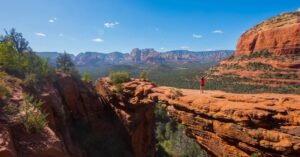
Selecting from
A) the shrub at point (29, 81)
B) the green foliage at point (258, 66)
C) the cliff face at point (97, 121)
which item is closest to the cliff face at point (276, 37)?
the green foliage at point (258, 66)

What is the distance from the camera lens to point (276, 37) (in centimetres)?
6412

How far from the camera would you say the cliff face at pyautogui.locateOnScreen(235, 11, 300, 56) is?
58666 mm

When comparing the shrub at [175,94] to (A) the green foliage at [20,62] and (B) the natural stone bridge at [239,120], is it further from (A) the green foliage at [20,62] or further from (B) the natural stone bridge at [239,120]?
(A) the green foliage at [20,62]

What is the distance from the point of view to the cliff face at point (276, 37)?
2310 inches

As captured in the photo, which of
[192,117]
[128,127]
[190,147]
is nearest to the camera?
[192,117]

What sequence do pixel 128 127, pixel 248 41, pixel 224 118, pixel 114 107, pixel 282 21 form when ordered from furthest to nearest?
pixel 248 41
pixel 282 21
pixel 114 107
pixel 128 127
pixel 224 118

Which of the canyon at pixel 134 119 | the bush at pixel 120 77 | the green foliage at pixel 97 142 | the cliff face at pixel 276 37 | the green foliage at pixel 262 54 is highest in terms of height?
the cliff face at pixel 276 37

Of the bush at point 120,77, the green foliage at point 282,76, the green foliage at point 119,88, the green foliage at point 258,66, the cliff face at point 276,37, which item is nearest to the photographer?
the green foliage at point 119,88

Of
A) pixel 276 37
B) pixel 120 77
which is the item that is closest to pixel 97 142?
pixel 120 77

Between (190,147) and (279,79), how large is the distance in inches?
1149

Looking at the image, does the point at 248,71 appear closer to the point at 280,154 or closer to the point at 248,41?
the point at 248,41

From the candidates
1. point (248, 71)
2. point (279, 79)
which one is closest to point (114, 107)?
point (279, 79)

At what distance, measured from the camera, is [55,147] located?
678cm

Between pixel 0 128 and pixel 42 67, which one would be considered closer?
pixel 0 128
